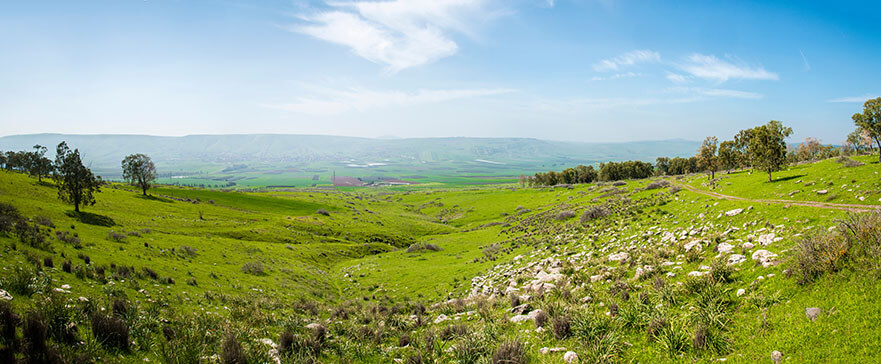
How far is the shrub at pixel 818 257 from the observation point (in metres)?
8.97

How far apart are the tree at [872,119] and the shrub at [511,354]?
5597cm

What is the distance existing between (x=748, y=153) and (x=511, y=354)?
66789mm

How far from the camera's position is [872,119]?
37.6 meters

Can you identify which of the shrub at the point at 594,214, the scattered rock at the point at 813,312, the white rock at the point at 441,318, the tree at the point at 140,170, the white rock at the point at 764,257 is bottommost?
the white rock at the point at 441,318

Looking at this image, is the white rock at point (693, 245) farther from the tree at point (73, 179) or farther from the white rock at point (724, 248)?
the tree at point (73, 179)

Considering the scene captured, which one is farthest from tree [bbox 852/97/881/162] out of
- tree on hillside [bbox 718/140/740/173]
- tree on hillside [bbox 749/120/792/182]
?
tree on hillside [bbox 718/140/740/173]

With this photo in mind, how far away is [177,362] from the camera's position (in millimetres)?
8844

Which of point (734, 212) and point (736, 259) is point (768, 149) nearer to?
point (734, 212)

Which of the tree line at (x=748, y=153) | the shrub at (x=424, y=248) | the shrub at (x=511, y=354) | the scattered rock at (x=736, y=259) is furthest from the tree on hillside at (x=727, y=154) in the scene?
the shrub at (x=511, y=354)

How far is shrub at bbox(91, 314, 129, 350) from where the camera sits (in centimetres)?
886

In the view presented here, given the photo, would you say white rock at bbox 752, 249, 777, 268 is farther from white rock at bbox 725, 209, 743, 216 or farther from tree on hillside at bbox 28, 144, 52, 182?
tree on hillside at bbox 28, 144, 52, 182

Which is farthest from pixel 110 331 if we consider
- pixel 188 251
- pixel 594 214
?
pixel 594 214

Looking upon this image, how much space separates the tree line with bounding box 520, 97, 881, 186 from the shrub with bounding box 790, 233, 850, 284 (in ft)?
105

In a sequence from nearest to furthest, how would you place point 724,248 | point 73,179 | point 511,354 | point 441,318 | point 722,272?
point 511,354 → point 722,272 → point 724,248 → point 441,318 → point 73,179
